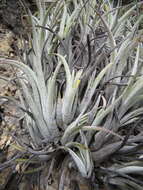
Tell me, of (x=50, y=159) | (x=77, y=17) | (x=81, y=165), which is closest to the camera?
(x=81, y=165)

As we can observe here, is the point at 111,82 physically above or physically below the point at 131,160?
above

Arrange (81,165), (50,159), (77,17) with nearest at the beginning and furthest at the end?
(81,165)
(50,159)
(77,17)

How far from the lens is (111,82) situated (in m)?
0.77

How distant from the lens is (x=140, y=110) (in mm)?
688

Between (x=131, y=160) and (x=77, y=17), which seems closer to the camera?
(x=131, y=160)

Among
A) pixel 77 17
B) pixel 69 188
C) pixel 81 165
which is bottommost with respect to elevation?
pixel 69 188

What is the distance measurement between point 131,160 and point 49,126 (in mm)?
298

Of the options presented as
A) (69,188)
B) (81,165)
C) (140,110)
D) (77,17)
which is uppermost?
(77,17)

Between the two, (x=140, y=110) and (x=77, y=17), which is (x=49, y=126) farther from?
(x=77, y=17)

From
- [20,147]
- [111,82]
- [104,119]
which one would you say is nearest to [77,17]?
[111,82]

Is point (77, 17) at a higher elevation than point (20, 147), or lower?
higher

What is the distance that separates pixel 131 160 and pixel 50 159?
273mm

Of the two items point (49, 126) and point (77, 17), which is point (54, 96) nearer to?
point (49, 126)

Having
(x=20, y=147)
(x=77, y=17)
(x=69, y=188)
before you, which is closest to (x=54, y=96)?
(x=20, y=147)
